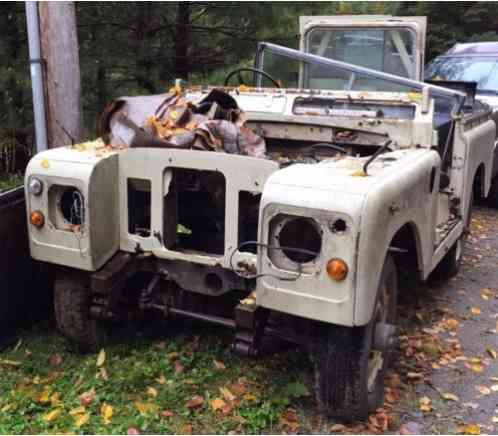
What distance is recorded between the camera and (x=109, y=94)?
7531 mm

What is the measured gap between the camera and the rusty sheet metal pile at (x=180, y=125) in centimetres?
341

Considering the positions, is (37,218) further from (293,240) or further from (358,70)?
(358,70)

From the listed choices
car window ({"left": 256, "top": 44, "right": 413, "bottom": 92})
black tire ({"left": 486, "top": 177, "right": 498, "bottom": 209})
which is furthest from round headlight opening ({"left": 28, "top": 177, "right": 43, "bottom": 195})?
black tire ({"left": 486, "top": 177, "right": 498, "bottom": 209})

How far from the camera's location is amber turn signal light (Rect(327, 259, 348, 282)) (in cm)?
266

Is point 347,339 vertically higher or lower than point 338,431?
higher

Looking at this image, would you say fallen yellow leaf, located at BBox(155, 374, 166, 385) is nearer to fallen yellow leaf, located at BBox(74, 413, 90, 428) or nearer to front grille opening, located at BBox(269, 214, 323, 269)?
fallen yellow leaf, located at BBox(74, 413, 90, 428)

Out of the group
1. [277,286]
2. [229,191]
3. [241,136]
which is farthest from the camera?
[241,136]

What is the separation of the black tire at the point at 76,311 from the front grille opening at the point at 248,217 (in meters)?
0.97

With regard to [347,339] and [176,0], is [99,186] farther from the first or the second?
[176,0]

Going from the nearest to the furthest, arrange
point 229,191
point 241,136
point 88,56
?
point 229,191, point 241,136, point 88,56

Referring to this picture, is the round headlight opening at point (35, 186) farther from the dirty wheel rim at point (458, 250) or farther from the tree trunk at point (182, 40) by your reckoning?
the tree trunk at point (182, 40)

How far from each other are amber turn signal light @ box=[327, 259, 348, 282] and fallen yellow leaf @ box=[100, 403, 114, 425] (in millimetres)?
1429

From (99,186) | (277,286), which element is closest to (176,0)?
(99,186)

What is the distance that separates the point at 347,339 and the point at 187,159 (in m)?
1.18
